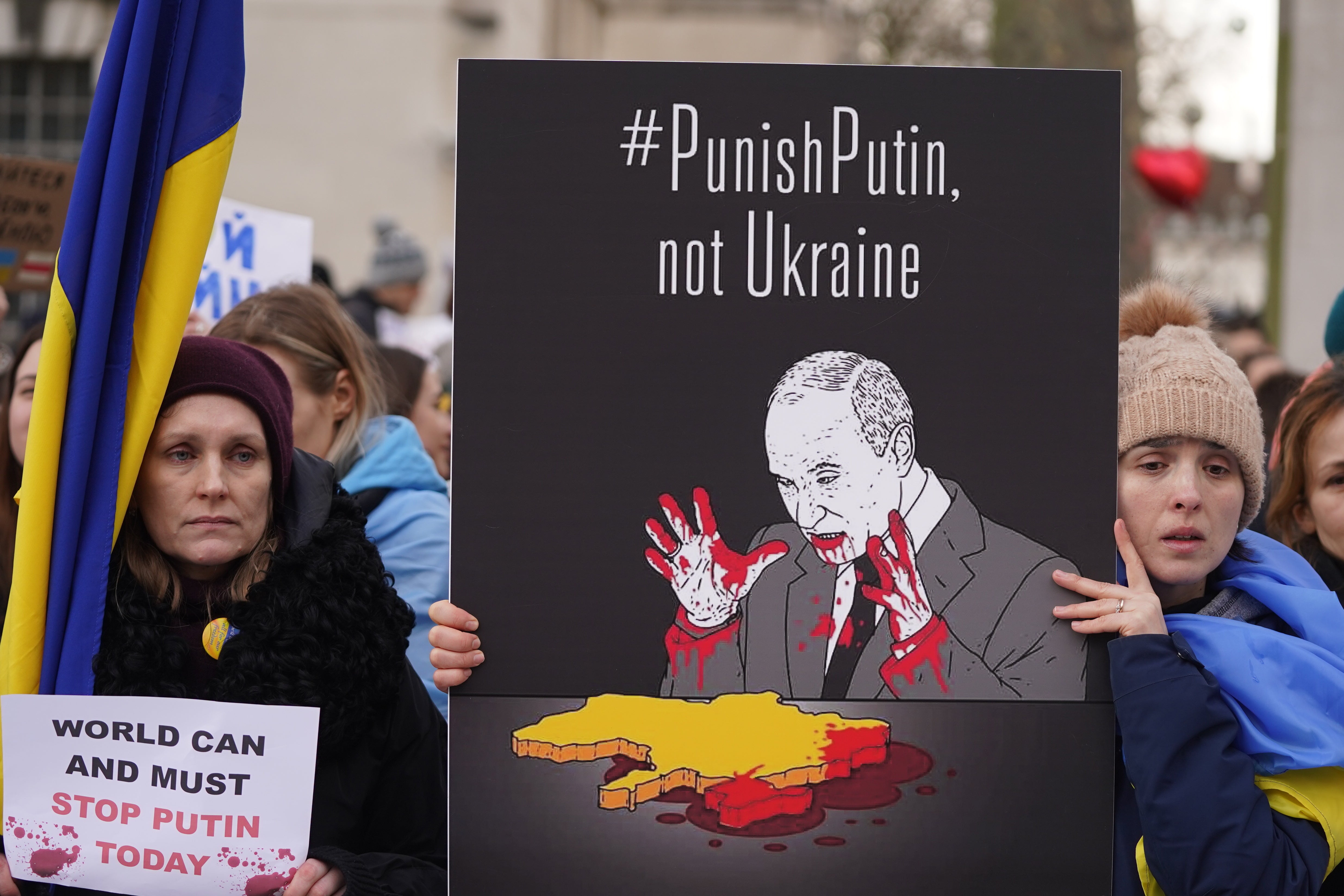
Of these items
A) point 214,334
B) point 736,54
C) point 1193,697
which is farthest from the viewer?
point 736,54

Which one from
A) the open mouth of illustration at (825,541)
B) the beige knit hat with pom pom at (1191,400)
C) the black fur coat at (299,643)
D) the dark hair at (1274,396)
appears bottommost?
the black fur coat at (299,643)

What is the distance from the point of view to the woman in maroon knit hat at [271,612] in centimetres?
213

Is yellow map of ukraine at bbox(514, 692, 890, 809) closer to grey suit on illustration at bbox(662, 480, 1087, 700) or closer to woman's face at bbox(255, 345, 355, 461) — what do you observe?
grey suit on illustration at bbox(662, 480, 1087, 700)

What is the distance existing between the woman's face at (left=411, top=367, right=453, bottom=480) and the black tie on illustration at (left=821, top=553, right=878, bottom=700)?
2.32 m

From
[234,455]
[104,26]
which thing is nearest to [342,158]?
[104,26]

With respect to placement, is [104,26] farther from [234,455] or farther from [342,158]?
[234,455]

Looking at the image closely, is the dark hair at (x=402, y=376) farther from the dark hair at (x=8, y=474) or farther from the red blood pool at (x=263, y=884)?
the red blood pool at (x=263, y=884)

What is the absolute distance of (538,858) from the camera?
1972 mm

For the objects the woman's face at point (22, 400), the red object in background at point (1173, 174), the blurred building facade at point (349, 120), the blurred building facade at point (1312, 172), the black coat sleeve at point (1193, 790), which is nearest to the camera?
the black coat sleeve at point (1193, 790)

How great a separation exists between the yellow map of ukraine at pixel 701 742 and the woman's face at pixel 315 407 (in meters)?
1.43

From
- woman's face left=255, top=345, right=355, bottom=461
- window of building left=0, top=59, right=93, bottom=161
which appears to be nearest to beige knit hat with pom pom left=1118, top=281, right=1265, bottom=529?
woman's face left=255, top=345, right=355, bottom=461

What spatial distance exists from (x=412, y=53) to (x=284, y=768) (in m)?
10.7

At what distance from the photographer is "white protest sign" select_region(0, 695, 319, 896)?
1.99 metres

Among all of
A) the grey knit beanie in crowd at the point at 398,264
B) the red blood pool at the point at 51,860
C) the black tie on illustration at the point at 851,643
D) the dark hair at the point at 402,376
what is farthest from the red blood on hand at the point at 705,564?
the grey knit beanie in crowd at the point at 398,264
